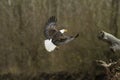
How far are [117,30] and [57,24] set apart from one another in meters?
0.48

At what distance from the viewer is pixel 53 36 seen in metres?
3.15

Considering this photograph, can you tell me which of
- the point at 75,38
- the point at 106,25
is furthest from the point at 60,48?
the point at 106,25

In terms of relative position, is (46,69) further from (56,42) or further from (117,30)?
(117,30)

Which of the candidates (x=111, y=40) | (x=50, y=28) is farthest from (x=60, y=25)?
(x=111, y=40)

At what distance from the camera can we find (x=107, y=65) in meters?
3.11

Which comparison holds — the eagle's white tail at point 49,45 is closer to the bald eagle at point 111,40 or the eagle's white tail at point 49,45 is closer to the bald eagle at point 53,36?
the bald eagle at point 53,36

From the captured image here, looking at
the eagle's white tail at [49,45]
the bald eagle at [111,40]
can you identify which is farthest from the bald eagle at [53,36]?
the bald eagle at [111,40]

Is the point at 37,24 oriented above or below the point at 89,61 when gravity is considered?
above

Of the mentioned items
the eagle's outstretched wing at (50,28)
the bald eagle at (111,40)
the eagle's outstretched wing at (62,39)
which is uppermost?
the eagle's outstretched wing at (50,28)

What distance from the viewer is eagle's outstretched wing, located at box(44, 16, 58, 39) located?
3.15 m

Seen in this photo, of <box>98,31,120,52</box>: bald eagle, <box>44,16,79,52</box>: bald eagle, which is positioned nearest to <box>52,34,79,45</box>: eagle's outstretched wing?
<box>44,16,79,52</box>: bald eagle

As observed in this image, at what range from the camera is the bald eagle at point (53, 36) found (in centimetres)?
315

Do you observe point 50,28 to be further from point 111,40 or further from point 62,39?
point 111,40

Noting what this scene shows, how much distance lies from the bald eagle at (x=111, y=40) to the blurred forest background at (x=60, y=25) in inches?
4.2
